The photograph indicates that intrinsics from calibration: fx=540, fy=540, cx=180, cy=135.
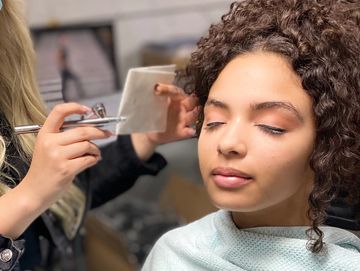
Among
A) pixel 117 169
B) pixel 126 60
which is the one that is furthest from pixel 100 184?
pixel 126 60

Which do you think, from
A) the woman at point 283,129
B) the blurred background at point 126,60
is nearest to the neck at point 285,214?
the woman at point 283,129

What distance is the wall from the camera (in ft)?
6.01

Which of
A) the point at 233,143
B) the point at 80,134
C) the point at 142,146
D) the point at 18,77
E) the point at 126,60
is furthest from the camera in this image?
the point at 126,60

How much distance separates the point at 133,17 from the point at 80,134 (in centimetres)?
131

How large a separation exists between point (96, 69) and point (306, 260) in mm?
1220

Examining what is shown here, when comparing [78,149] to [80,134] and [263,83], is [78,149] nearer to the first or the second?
[80,134]

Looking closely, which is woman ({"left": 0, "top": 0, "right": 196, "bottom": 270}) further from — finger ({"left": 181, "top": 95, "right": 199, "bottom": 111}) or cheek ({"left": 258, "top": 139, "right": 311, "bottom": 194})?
cheek ({"left": 258, "top": 139, "right": 311, "bottom": 194})

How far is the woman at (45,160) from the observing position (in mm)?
694

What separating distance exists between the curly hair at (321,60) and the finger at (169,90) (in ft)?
0.47

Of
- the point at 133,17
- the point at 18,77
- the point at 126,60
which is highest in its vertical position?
the point at 18,77

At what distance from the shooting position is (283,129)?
24.7 inches

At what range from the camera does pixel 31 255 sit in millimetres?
928

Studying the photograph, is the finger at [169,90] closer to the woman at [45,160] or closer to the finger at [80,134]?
the woman at [45,160]

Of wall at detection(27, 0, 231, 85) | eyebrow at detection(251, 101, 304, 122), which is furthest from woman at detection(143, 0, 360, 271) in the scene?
wall at detection(27, 0, 231, 85)
